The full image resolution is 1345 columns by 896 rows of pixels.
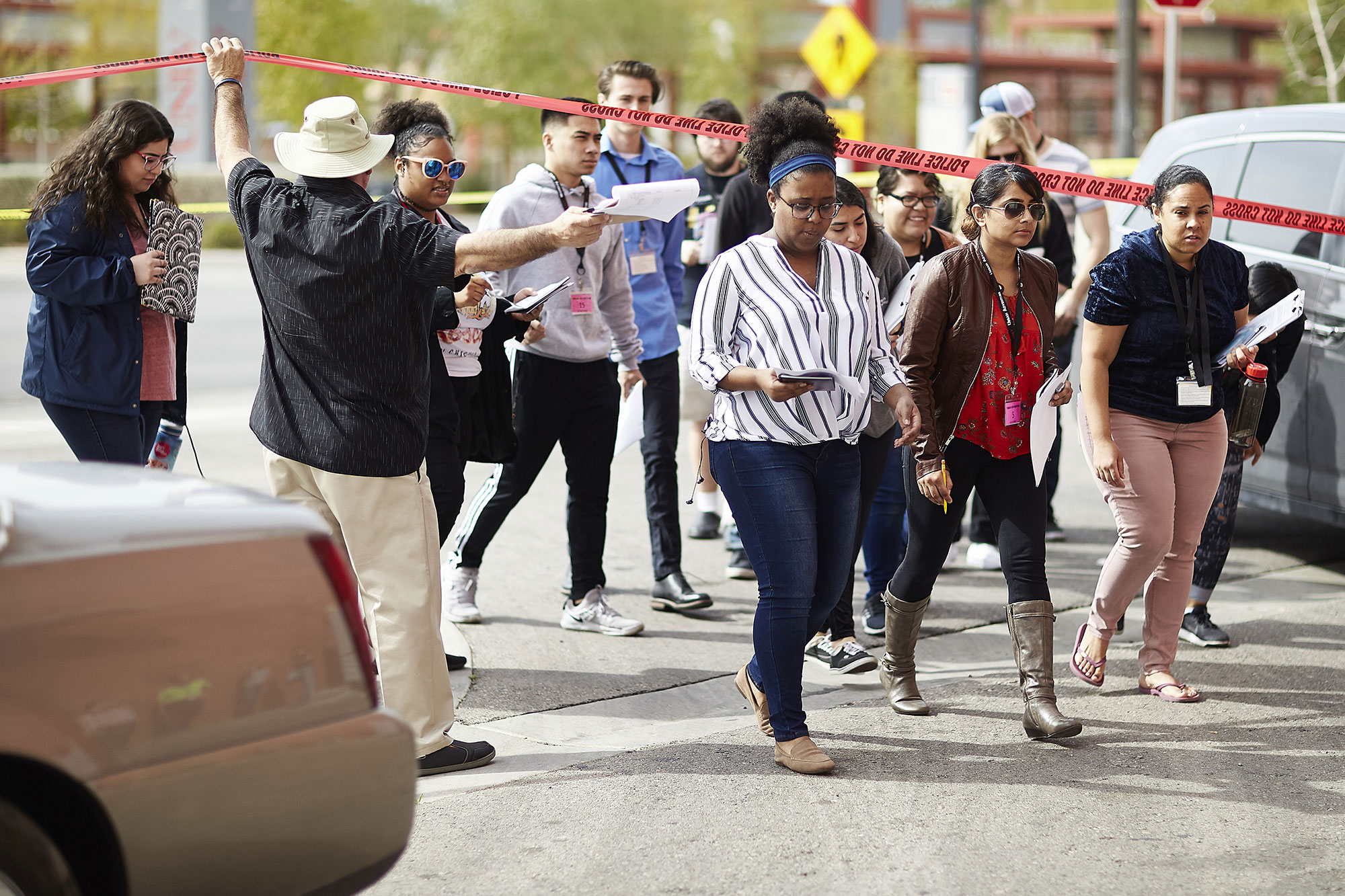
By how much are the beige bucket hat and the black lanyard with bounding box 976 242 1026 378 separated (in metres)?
1.95

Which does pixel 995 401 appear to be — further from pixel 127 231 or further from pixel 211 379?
pixel 211 379

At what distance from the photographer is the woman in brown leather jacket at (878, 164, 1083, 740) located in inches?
187

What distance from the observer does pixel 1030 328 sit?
484 centimetres

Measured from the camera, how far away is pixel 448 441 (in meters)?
5.34

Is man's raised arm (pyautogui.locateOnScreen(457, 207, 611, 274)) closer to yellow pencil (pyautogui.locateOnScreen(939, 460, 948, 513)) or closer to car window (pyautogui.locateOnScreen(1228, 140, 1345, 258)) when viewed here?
yellow pencil (pyautogui.locateOnScreen(939, 460, 948, 513))

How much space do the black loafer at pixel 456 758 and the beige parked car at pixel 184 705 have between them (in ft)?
5.28

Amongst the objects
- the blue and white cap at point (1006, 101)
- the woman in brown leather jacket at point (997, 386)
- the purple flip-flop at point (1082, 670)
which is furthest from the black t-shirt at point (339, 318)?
the blue and white cap at point (1006, 101)

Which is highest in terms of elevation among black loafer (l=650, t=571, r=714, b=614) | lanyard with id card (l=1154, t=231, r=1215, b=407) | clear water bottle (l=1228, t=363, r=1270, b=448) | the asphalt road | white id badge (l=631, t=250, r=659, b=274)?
→ white id badge (l=631, t=250, r=659, b=274)

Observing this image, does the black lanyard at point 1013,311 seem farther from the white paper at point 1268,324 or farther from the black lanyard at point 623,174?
the black lanyard at point 623,174

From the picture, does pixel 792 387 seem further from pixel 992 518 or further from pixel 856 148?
pixel 856 148

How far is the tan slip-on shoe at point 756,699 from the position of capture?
188 inches

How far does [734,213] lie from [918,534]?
2.27 meters

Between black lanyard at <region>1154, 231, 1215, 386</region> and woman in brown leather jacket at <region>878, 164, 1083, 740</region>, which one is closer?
woman in brown leather jacket at <region>878, 164, 1083, 740</region>

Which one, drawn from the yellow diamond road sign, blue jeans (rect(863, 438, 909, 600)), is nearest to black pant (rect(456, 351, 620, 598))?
blue jeans (rect(863, 438, 909, 600))
